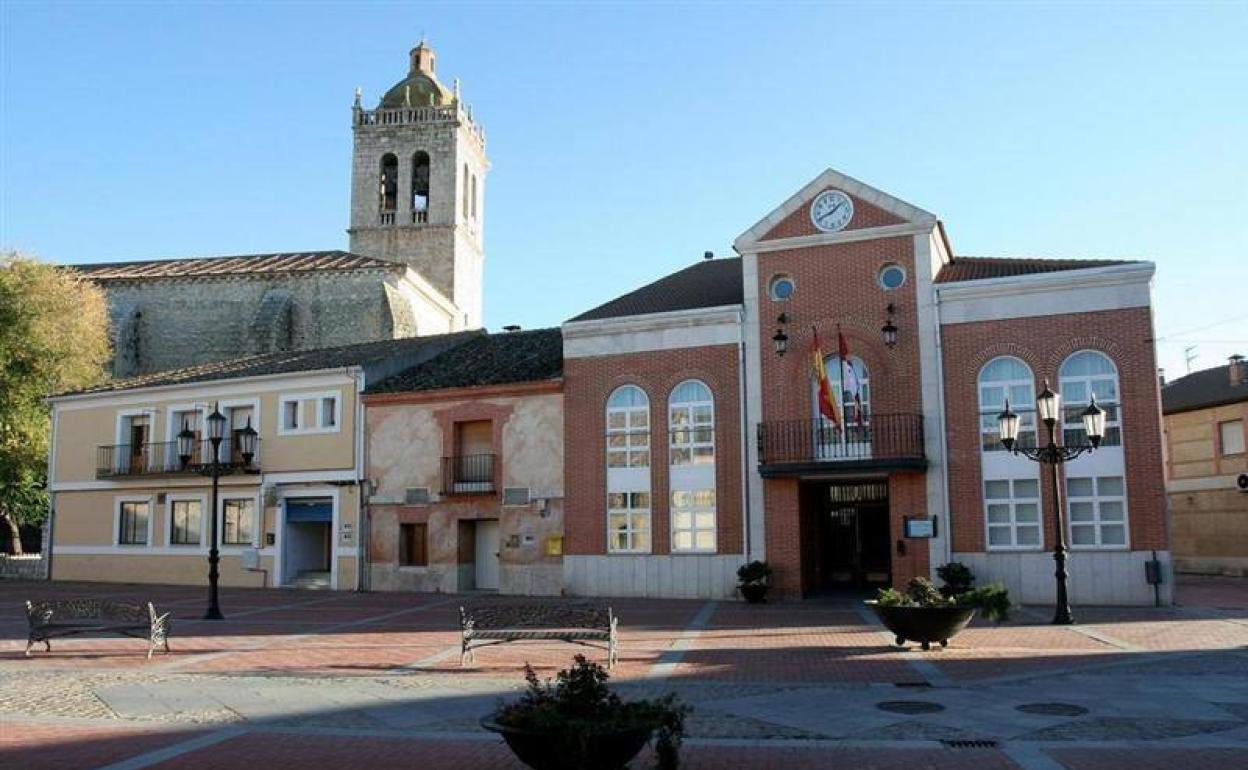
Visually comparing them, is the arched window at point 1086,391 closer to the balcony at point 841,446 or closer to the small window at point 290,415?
the balcony at point 841,446

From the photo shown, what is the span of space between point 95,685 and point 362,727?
4628 millimetres

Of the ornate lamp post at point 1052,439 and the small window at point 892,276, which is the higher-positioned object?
the small window at point 892,276

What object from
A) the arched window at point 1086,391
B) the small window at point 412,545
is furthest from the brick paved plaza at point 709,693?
the small window at point 412,545

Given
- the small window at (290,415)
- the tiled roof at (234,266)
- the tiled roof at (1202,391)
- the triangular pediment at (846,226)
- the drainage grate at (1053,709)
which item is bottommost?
the drainage grate at (1053,709)

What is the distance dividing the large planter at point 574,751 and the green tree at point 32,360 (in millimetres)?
35903

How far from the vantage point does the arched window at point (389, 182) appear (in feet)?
196

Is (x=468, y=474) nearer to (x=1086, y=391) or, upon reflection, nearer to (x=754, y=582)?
(x=754, y=582)

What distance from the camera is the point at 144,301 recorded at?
51.0m

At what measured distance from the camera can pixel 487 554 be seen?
27.7 m

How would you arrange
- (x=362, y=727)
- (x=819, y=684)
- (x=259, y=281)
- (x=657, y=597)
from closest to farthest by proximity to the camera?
(x=362, y=727)
(x=819, y=684)
(x=657, y=597)
(x=259, y=281)

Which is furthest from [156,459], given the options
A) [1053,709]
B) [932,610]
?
[1053,709]

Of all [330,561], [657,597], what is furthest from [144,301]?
[657,597]

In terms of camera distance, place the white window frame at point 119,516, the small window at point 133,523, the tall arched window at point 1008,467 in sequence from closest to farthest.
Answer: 1. the tall arched window at point 1008,467
2. the white window frame at point 119,516
3. the small window at point 133,523

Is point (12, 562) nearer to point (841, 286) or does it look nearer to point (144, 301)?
point (144, 301)
